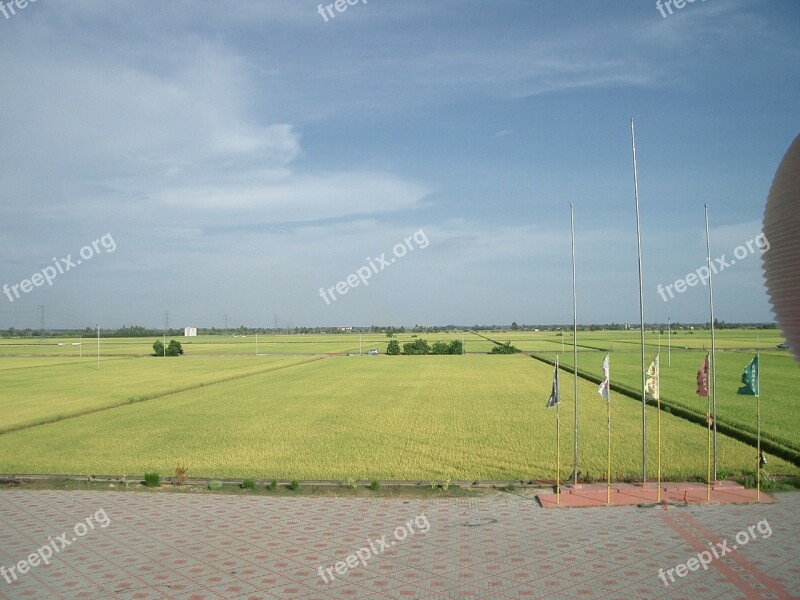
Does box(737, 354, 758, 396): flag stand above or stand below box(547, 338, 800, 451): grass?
above

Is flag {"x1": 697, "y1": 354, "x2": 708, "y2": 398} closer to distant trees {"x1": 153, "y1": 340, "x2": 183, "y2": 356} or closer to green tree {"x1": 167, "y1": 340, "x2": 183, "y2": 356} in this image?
distant trees {"x1": 153, "y1": 340, "x2": 183, "y2": 356}

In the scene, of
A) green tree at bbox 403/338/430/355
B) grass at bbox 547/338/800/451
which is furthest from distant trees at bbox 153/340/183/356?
grass at bbox 547/338/800/451

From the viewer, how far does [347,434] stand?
66.2 ft

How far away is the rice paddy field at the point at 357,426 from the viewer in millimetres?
15344

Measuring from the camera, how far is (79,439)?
1975 centimetres

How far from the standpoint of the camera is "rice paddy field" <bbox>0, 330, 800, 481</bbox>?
15344 mm

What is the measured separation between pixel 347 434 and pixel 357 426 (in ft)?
5.38

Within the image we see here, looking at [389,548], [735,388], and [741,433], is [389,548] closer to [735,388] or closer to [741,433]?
[741,433]

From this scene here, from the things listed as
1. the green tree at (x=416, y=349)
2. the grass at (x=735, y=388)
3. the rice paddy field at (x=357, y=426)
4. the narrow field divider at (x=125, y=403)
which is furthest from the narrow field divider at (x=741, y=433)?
the green tree at (x=416, y=349)

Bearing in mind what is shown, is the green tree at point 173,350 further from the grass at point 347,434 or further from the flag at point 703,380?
the flag at point 703,380

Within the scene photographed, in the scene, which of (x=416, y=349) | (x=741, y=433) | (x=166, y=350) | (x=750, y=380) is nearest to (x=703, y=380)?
(x=750, y=380)

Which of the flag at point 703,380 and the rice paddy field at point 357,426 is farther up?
the flag at point 703,380

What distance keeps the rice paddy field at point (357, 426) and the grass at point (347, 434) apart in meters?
0.06

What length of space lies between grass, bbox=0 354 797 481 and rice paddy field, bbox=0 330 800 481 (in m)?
0.06
